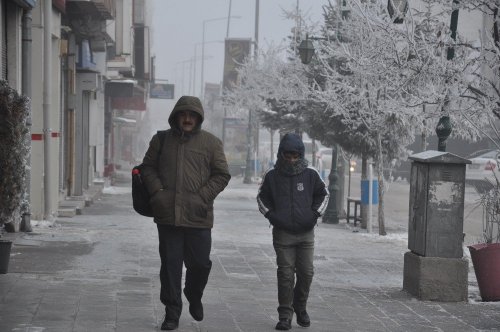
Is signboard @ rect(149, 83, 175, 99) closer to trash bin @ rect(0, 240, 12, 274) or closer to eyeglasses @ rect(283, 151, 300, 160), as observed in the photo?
trash bin @ rect(0, 240, 12, 274)

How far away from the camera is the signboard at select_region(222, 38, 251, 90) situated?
5591cm

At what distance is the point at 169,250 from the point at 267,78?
34.4 metres

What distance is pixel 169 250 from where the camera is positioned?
895cm

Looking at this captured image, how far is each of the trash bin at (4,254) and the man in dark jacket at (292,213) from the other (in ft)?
10.4

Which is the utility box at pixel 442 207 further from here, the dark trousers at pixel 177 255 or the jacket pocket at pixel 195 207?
the jacket pocket at pixel 195 207

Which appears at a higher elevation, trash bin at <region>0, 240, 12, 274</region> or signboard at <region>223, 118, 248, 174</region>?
trash bin at <region>0, 240, 12, 274</region>

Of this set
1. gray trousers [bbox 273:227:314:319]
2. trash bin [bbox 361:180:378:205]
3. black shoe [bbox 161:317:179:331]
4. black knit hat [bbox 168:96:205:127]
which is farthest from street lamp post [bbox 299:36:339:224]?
black shoe [bbox 161:317:179:331]

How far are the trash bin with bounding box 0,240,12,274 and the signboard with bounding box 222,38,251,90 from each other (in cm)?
4374

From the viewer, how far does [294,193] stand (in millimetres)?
9555

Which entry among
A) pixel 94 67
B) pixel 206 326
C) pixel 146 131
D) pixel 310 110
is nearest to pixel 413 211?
pixel 206 326

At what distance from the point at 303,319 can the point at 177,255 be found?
4.52 ft

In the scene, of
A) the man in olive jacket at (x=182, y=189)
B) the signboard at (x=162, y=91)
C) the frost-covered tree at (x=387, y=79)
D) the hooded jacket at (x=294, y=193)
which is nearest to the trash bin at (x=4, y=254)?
→ the man in olive jacket at (x=182, y=189)

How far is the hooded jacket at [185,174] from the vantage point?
882 centimetres

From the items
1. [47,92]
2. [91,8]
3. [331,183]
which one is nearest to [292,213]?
[47,92]
